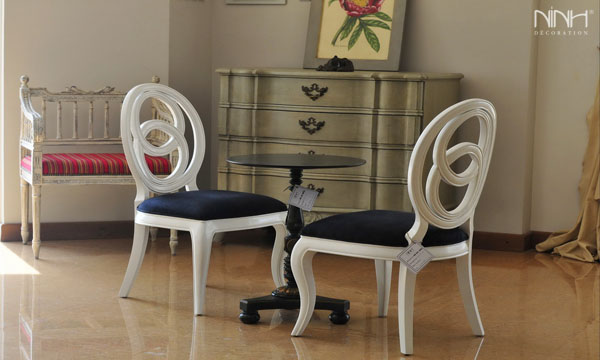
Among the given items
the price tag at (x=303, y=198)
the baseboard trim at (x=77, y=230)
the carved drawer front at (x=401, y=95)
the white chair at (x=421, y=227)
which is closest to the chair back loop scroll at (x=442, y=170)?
the white chair at (x=421, y=227)

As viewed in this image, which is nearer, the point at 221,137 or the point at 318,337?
the point at 318,337

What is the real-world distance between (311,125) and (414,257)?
215 centimetres

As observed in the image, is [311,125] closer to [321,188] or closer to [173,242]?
[321,188]

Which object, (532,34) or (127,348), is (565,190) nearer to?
(532,34)

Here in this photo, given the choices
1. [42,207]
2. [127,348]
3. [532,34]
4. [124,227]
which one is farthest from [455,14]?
[127,348]

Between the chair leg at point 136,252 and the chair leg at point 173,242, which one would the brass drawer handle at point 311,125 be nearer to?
the chair leg at point 173,242

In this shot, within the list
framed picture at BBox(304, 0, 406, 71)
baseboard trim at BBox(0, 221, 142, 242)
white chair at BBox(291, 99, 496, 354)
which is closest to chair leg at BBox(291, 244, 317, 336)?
white chair at BBox(291, 99, 496, 354)

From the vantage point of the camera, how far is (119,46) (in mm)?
5758

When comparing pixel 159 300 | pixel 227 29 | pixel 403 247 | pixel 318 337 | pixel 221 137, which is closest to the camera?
pixel 403 247

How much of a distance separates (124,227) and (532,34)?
9.49 feet

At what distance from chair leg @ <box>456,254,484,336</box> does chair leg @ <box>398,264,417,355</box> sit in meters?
0.33

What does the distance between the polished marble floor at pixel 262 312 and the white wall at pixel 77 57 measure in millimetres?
420

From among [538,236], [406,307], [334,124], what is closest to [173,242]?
[334,124]

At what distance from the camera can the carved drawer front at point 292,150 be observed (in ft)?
17.3
